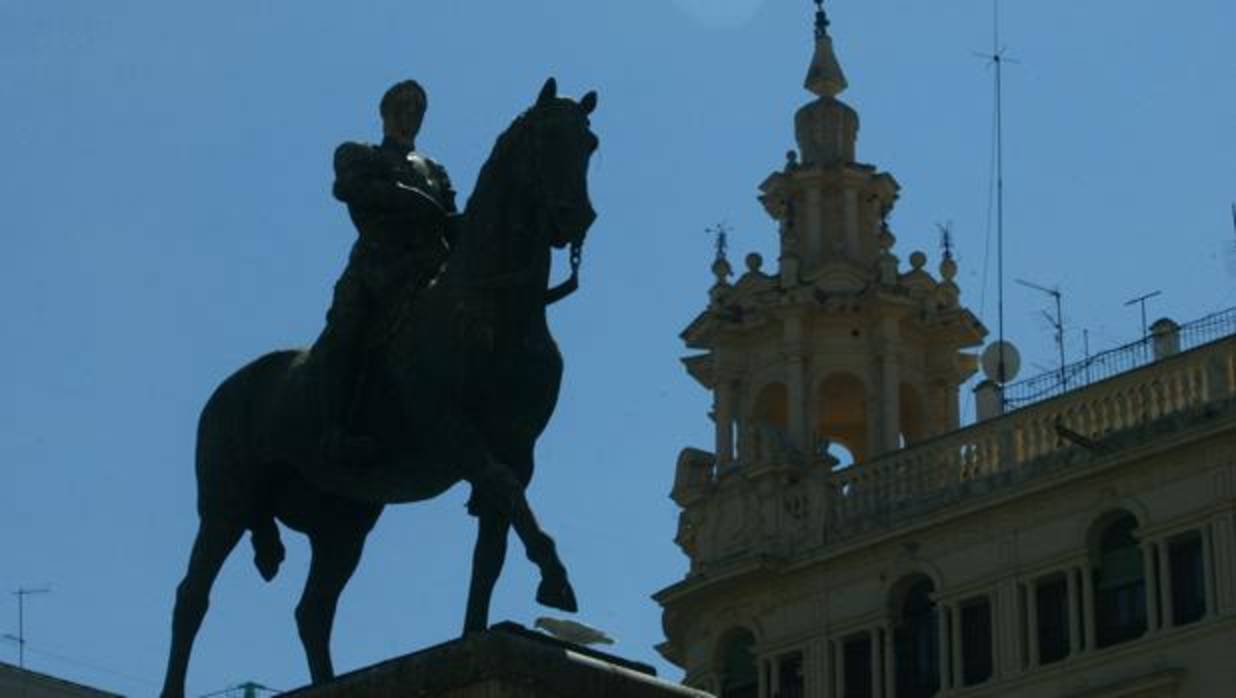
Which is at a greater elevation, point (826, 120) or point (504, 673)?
point (826, 120)

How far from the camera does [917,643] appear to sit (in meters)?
59.6

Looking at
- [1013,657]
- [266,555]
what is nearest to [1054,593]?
[1013,657]

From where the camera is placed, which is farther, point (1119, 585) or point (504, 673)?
point (1119, 585)

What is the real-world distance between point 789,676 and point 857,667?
1.18m

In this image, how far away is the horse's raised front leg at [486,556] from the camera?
21.6 m

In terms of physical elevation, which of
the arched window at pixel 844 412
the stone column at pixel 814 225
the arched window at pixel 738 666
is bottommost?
the arched window at pixel 738 666

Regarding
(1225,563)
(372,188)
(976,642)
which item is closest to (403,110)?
(372,188)

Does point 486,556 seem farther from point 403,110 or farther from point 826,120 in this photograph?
point 826,120

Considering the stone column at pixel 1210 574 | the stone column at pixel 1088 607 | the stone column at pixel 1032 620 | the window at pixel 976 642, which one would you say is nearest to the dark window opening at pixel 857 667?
the window at pixel 976 642

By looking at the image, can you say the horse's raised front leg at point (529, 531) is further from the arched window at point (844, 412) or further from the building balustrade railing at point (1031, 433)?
the arched window at point (844, 412)

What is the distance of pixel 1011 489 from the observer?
57812 mm

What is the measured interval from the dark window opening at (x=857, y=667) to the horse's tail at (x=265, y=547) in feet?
122

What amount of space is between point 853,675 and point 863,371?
588 centimetres

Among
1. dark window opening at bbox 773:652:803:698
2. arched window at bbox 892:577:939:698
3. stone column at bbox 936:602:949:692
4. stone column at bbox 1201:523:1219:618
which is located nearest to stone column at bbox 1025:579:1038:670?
stone column at bbox 936:602:949:692
